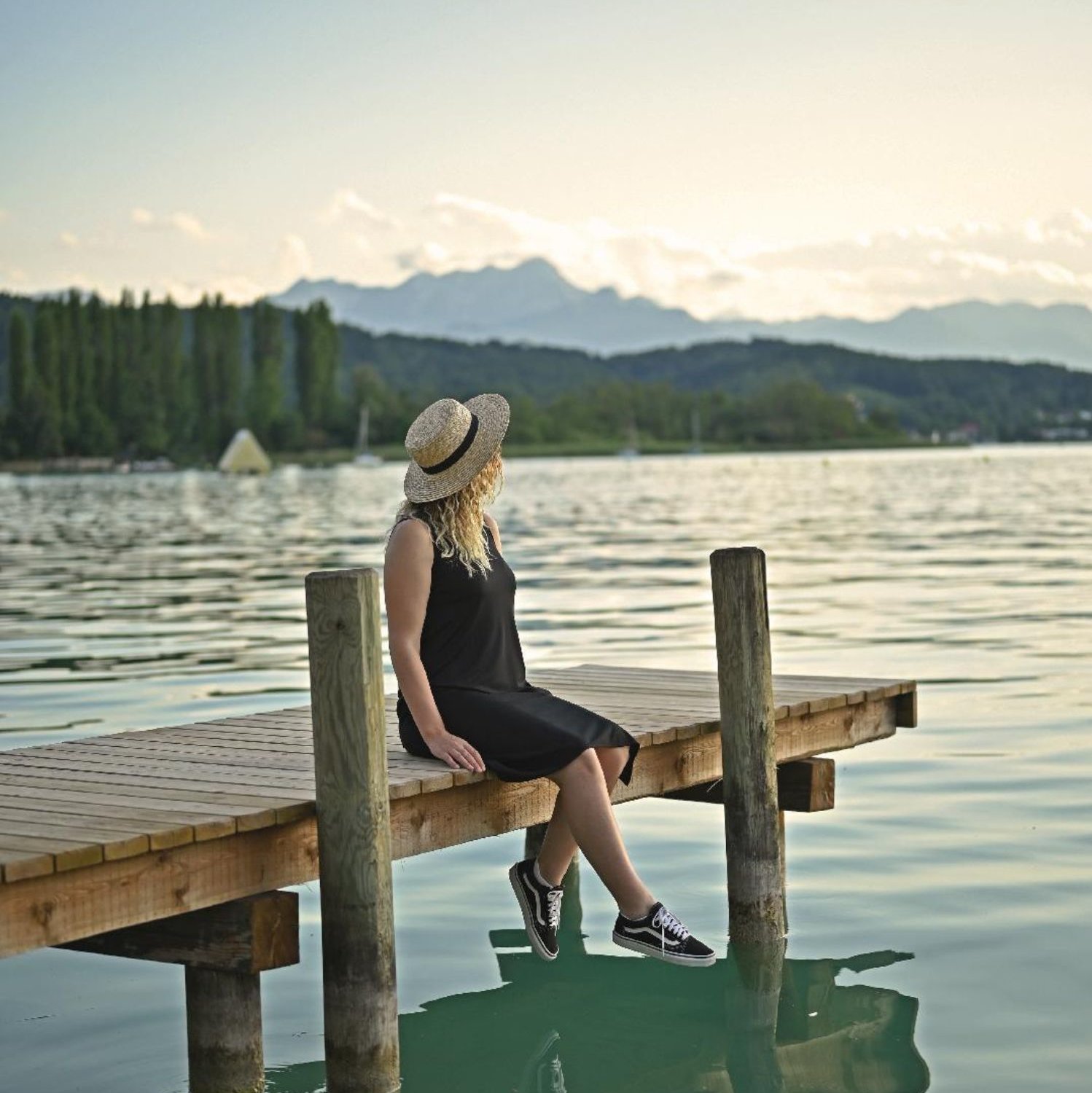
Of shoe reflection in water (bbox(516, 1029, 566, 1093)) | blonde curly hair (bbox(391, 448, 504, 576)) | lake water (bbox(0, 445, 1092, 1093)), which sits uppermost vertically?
blonde curly hair (bbox(391, 448, 504, 576))

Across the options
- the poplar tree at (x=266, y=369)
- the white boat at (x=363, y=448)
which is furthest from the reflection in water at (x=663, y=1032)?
the white boat at (x=363, y=448)

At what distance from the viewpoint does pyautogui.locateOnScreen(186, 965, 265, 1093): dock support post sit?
21.0 feet

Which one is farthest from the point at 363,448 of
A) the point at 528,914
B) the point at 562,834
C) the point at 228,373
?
the point at 562,834

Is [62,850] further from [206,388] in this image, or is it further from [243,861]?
[206,388]

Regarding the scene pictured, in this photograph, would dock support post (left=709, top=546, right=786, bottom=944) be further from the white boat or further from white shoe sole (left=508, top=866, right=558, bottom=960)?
the white boat

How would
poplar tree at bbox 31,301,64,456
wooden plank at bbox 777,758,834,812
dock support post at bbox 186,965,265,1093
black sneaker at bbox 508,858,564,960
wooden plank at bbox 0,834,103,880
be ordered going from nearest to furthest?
wooden plank at bbox 0,834,103,880 < dock support post at bbox 186,965,265,1093 < black sneaker at bbox 508,858,564,960 < wooden plank at bbox 777,758,834,812 < poplar tree at bbox 31,301,64,456

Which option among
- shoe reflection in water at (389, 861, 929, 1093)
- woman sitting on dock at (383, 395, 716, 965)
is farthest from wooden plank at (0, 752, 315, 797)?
shoe reflection in water at (389, 861, 929, 1093)

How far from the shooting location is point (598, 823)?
7.21 meters

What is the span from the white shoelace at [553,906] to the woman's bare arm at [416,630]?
880mm

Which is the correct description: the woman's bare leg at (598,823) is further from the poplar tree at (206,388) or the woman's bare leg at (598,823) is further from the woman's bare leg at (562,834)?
the poplar tree at (206,388)

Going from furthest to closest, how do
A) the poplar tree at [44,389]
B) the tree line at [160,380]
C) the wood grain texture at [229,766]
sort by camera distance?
the tree line at [160,380] → the poplar tree at [44,389] → the wood grain texture at [229,766]

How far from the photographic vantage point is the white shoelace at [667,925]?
24.2 feet

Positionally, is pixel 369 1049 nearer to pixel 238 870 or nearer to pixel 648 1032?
pixel 238 870

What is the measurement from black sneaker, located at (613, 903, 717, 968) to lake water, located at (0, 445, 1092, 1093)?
45 centimetres
